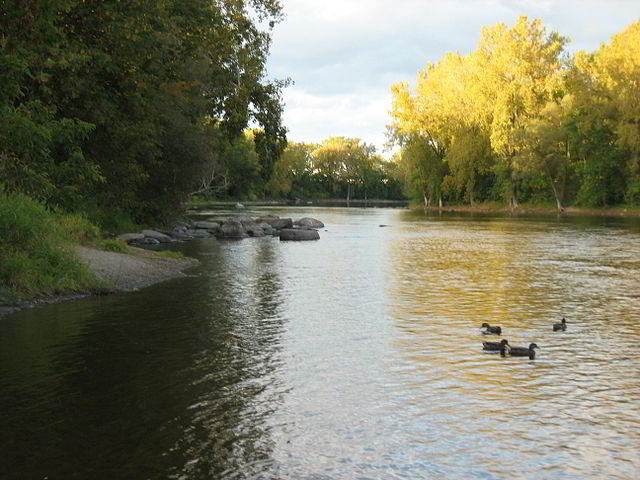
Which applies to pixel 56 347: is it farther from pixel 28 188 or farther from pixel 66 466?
pixel 28 188

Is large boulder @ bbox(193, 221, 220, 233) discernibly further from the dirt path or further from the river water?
the river water

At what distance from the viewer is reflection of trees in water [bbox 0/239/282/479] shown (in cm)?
755

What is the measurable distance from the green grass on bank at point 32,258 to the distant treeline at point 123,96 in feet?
3.04

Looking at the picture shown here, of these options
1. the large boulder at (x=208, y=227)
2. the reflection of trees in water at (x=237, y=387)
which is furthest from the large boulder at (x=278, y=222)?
the reflection of trees in water at (x=237, y=387)

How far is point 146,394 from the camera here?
987cm

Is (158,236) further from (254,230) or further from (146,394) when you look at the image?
(146,394)

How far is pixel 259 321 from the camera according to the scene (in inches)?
Result: 608

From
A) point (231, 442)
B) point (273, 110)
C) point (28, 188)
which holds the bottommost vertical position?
point (231, 442)

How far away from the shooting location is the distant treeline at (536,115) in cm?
6919

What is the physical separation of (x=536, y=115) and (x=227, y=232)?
152 ft

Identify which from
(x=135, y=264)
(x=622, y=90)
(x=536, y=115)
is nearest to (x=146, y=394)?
(x=135, y=264)

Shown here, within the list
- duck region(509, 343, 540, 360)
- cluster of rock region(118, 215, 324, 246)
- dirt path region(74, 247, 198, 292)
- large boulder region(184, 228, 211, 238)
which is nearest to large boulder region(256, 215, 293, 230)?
cluster of rock region(118, 215, 324, 246)

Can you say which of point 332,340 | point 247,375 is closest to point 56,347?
point 247,375

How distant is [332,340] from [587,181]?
68.2 metres
